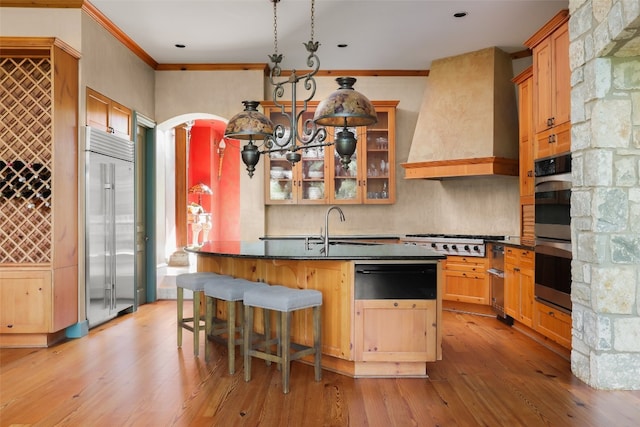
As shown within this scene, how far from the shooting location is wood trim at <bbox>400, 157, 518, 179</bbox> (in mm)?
5449

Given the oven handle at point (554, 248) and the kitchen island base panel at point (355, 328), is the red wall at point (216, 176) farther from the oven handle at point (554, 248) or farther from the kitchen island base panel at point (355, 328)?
the oven handle at point (554, 248)

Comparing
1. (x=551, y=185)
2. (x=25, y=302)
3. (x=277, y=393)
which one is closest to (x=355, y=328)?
(x=277, y=393)

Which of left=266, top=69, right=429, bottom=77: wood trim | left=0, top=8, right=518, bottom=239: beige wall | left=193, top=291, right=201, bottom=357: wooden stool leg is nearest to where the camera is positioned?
left=193, top=291, right=201, bottom=357: wooden stool leg

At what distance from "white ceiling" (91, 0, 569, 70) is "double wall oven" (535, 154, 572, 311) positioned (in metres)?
1.62

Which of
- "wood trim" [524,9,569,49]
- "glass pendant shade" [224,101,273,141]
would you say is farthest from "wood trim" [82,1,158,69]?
"wood trim" [524,9,569,49]

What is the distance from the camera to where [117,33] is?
16.9 feet

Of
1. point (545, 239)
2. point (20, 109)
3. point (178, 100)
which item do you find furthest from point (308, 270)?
point (178, 100)

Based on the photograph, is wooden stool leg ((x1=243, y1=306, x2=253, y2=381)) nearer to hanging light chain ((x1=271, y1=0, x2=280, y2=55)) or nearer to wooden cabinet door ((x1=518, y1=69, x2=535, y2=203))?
hanging light chain ((x1=271, y1=0, x2=280, y2=55))

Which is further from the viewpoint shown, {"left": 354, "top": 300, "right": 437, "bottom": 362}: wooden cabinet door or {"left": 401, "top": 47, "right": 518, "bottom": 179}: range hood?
{"left": 401, "top": 47, "right": 518, "bottom": 179}: range hood

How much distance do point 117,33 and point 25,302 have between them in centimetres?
281

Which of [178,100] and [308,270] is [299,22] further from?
[308,270]

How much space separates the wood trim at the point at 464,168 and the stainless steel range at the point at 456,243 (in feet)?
2.36

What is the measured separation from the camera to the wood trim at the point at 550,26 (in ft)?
12.9

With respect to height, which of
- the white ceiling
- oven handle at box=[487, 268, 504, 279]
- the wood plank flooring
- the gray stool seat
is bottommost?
the wood plank flooring
